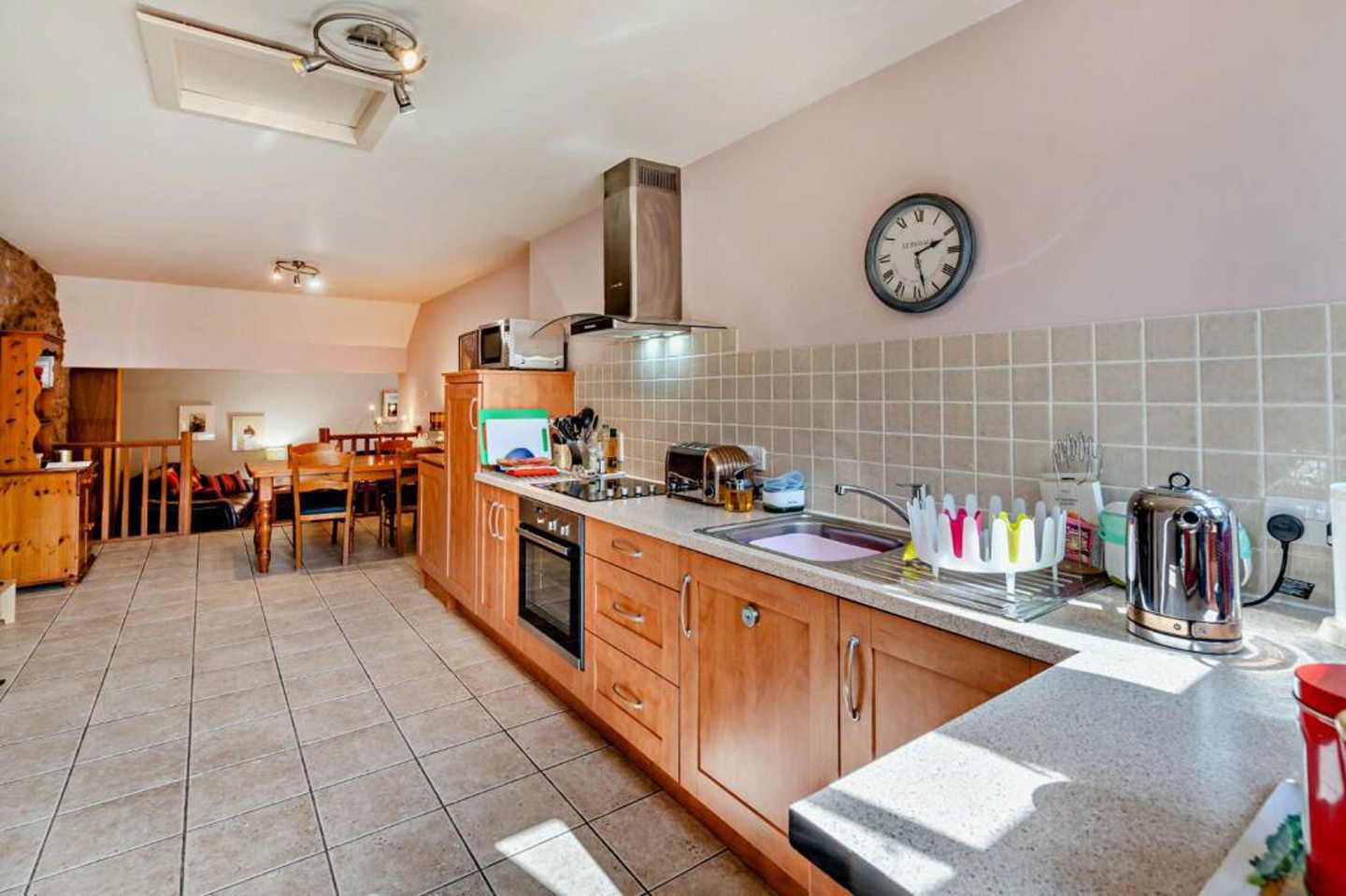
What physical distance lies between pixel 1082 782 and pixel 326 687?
3020 mm

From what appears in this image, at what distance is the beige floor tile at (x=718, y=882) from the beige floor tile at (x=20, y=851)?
1.70 meters

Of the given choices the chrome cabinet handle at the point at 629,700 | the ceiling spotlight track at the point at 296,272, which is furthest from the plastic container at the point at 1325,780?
the ceiling spotlight track at the point at 296,272

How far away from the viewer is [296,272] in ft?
16.6

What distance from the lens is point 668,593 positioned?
194 centimetres

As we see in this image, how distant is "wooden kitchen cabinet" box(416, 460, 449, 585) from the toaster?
6.26 ft

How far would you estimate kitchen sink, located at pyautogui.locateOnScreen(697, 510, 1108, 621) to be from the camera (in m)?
1.26

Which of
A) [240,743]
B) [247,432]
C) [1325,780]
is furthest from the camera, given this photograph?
[247,432]

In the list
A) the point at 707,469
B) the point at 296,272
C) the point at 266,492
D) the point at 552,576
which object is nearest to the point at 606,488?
the point at 552,576

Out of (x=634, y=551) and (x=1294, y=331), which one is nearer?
(x=1294, y=331)

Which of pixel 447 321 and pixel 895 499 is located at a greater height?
pixel 447 321

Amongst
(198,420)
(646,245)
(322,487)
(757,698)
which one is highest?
(646,245)

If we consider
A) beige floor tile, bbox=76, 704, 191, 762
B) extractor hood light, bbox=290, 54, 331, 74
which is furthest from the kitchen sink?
beige floor tile, bbox=76, 704, 191, 762

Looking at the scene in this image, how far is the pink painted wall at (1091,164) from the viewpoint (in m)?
1.28

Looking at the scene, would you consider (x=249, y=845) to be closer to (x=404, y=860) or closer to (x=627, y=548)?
(x=404, y=860)
